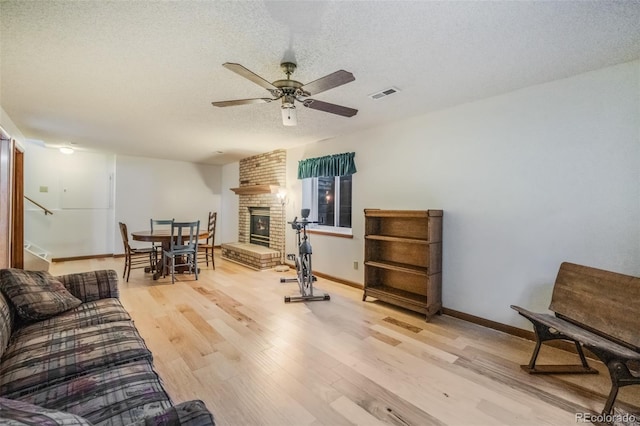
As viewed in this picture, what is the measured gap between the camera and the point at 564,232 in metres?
2.57

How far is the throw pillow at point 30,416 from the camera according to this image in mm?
725

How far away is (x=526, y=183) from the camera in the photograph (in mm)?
2768

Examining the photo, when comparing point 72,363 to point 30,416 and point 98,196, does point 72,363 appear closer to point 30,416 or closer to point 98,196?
point 30,416

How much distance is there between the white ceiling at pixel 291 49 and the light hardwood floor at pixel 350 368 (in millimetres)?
2333

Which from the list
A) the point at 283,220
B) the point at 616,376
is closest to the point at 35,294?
the point at 616,376

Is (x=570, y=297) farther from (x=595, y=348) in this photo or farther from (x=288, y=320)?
(x=288, y=320)

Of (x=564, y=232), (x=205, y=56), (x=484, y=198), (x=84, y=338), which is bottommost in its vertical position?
(x=84, y=338)

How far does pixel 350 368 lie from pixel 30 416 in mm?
1889

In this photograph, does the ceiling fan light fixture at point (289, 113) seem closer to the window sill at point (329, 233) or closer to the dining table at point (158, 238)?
the window sill at point (329, 233)

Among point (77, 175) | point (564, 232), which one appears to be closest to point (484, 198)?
point (564, 232)

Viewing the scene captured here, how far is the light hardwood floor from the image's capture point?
5.85 ft

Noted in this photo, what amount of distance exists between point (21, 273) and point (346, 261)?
3.58 meters

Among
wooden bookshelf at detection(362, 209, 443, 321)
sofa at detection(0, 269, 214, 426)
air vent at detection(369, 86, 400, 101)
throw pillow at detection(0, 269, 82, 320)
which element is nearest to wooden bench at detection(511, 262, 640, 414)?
wooden bookshelf at detection(362, 209, 443, 321)

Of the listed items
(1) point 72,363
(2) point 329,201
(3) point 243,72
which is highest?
(3) point 243,72
